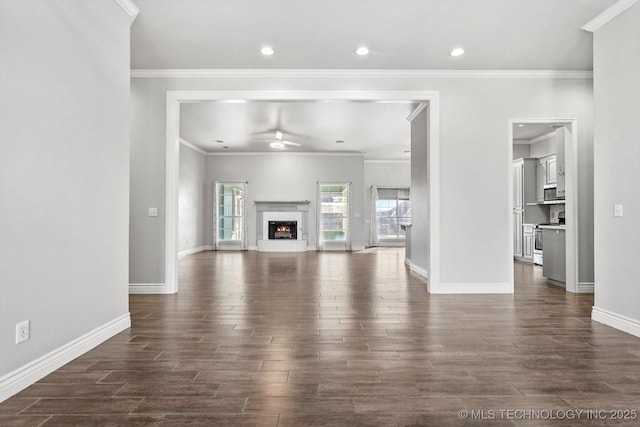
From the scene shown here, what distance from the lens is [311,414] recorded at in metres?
1.90

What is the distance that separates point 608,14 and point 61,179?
481cm

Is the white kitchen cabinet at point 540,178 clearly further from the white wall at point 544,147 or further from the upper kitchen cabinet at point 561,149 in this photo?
the upper kitchen cabinet at point 561,149

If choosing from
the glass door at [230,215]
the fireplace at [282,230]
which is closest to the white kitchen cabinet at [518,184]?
the fireplace at [282,230]

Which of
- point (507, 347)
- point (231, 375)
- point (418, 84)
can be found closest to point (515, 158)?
point (418, 84)

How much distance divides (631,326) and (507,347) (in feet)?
4.32

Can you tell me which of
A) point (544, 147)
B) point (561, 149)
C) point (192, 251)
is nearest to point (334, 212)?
point (192, 251)

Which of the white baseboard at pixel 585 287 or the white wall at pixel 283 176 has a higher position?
the white wall at pixel 283 176

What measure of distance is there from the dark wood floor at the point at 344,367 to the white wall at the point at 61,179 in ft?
0.91

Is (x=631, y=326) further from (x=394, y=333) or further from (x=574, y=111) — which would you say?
(x=574, y=111)

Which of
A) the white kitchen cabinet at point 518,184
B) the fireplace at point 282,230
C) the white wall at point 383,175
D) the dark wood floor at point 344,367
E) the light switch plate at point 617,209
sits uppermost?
the white wall at point 383,175

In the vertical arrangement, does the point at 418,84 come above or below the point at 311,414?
above

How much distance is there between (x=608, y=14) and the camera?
11.7 ft

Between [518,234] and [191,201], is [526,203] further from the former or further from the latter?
[191,201]

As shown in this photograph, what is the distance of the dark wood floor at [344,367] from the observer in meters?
1.91
